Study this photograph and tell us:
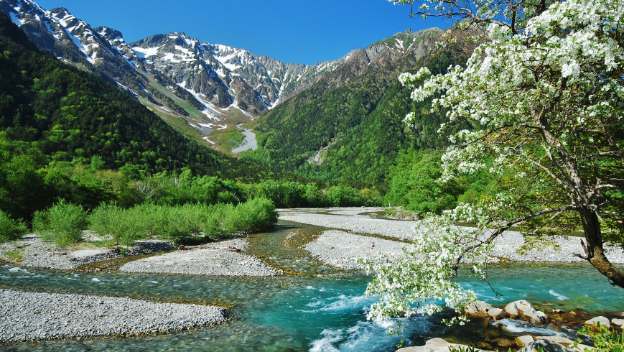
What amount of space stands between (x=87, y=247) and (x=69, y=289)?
15920 mm

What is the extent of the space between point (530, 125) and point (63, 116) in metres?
152

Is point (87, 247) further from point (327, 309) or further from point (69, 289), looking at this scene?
point (327, 309)

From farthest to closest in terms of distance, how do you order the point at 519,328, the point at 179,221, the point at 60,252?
the point at 179,221 → the point at 60,252 → the point at 519,328

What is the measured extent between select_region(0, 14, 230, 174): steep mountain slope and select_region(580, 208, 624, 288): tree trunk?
12774cm

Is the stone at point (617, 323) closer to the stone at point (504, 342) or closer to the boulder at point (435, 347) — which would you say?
the stone at point (504, 342)

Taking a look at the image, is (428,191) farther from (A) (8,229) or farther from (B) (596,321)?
(A) (8,229)

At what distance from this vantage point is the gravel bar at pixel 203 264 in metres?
29.8

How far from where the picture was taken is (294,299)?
912 inches

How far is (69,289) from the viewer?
23734 millimetres

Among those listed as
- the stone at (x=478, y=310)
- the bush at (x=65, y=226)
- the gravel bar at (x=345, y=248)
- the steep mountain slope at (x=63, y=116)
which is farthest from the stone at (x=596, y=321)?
the steep mountain slope at (x=63, y=116)

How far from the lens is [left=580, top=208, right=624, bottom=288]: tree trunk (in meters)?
7.77

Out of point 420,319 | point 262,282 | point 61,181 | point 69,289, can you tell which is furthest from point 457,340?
point 61,181

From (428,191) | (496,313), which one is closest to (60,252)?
(496,313)

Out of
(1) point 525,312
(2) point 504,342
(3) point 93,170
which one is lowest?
(2) point 504,342
